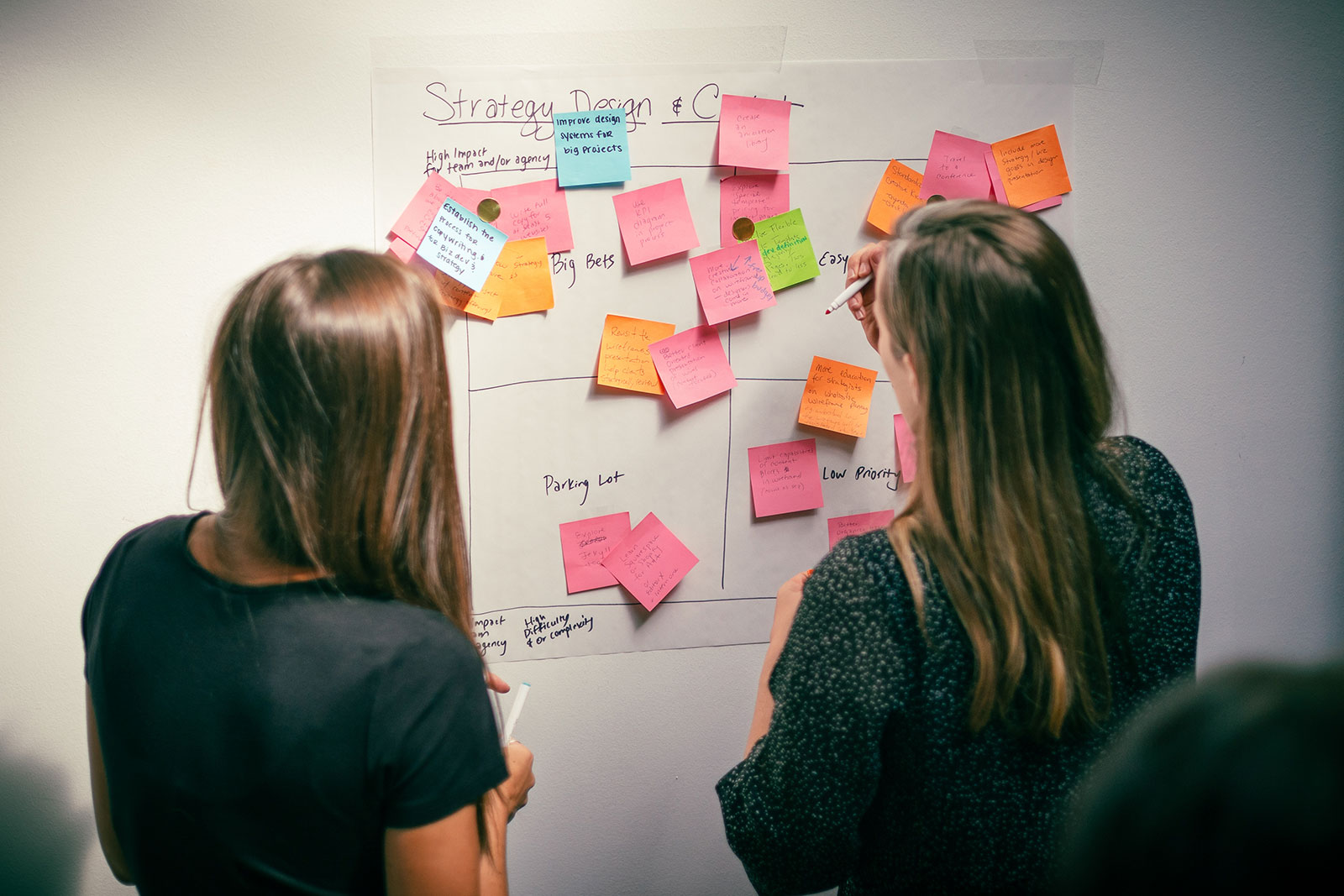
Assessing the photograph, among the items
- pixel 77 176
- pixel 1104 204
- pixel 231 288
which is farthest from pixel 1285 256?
pixel 77 176

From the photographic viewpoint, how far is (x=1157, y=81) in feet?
4.06

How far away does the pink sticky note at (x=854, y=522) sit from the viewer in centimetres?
124

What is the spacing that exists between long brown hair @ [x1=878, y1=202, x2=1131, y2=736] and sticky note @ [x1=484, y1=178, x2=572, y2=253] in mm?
632

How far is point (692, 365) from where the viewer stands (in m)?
1.19

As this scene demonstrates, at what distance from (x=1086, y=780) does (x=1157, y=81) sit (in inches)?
46.5

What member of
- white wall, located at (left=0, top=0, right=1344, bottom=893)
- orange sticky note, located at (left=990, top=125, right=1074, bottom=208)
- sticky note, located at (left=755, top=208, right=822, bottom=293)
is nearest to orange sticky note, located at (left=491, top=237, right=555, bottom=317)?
white wall, located at (left=0, top=0, right=1344, bottom=893)

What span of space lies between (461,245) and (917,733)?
3.02 ft

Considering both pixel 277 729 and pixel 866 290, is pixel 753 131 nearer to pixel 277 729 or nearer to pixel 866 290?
pixel 866 290

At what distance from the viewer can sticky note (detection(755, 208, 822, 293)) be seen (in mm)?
1181

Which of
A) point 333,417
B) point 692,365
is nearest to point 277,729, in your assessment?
point 333,417

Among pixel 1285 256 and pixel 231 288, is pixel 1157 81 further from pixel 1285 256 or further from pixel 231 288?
pixel 231 288

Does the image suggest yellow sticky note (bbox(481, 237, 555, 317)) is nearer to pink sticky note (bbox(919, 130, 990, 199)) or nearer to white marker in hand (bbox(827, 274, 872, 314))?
white marker in hand (bbox(827, 274, 872, 314))

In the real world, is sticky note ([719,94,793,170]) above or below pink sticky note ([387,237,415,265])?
above

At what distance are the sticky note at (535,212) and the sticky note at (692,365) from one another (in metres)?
0.23
